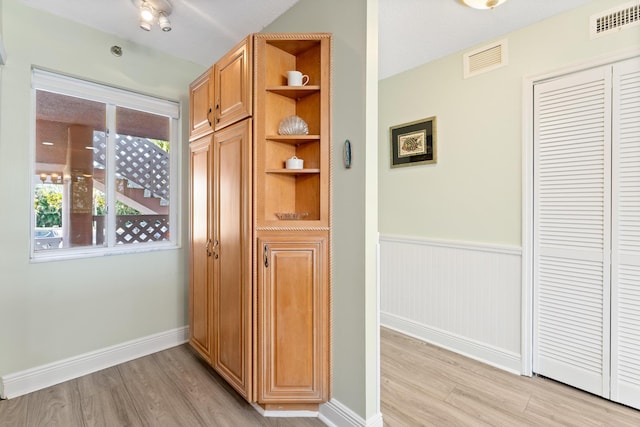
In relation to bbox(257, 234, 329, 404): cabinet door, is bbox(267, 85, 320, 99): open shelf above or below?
above

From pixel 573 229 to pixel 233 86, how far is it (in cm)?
244

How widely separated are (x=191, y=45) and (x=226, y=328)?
7.50 feet

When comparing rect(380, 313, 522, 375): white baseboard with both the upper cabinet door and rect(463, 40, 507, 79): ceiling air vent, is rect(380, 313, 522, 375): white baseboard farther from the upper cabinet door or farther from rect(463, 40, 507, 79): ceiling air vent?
the upper cabinet door

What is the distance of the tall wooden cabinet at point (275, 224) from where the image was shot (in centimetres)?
171

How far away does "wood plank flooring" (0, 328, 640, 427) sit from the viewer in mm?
1729

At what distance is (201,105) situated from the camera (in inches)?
87.7

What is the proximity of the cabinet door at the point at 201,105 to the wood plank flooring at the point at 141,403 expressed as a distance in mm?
1782

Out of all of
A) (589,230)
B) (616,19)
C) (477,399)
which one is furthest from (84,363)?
(616,19)

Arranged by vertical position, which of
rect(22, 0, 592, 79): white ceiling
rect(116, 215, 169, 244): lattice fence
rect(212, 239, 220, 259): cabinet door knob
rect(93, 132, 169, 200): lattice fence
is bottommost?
rect(212, 239, 220, 259): cabinet door knob

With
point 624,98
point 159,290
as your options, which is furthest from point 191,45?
point 624,98

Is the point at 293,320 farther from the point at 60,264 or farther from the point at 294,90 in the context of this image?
the point at 60,264

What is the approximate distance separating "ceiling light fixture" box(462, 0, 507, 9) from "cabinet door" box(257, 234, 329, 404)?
1760mm

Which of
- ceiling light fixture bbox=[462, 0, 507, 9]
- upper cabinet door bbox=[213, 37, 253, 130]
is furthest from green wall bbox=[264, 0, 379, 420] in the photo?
ceiling light fixture bbox=[462, 0, 507, 9]

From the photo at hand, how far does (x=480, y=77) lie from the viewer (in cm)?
242
